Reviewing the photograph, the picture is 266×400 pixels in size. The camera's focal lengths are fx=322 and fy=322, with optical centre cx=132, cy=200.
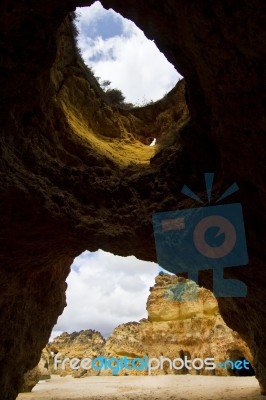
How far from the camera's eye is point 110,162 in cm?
678

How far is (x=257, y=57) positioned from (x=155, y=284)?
2108 cm

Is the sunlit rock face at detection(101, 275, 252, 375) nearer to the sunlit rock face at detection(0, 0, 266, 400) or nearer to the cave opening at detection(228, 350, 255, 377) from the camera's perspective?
the cave opening at detection(228, 350, 255, 377)

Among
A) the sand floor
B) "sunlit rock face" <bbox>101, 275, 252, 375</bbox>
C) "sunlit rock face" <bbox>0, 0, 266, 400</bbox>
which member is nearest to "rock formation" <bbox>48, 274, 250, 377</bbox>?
"sunlit rock face" <bbox>101, 275, 252, 375</bbox>

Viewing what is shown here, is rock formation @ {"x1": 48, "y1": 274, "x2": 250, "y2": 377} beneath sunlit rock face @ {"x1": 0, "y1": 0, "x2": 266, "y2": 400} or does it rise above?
beneath

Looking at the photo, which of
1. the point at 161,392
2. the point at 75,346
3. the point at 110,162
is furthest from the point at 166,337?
the point at 110,162

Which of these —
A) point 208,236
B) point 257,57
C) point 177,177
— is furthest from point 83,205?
point 257,57

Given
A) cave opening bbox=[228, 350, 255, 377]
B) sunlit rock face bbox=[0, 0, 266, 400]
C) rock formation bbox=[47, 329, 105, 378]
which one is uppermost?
sunlit rock face bbox=[0, 0, 266, 400]

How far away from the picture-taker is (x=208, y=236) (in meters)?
5.13

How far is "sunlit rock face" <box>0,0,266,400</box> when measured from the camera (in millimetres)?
3643

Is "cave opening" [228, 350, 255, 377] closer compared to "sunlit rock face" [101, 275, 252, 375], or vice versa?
"cave opening" [228, 350, 255, 377]

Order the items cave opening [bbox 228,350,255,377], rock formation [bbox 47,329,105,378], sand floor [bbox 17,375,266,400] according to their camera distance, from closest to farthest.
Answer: sand floor [bbox 17,375,266,400] < cave opening [bbox 228,350,255,377] < rock formation [bbox 47,329,105,378]

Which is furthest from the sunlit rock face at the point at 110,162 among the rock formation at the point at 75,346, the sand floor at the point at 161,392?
the rock formation at the point at 75,346

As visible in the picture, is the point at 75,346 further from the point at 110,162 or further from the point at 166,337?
the point at 110,162

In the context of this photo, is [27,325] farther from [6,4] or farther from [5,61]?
[6,4]
